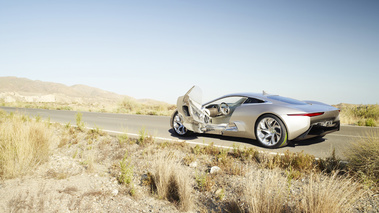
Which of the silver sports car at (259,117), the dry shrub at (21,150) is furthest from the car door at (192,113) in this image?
the dry shrub at (21,150)

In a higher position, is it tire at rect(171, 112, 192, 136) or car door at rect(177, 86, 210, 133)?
car door at rect(177, 86, 210, 133)

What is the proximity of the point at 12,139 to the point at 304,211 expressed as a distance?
5804 mm

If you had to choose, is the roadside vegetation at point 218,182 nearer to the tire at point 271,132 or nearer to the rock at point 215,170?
the rock at point 215,170

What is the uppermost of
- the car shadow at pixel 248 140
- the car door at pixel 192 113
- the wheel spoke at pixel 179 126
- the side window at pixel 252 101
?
the side window at pixel 252 101

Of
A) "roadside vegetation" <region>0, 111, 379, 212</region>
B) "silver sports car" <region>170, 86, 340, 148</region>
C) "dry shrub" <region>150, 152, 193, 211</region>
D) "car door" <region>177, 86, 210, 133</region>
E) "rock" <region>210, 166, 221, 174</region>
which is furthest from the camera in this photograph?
"car door" <region>177, 86, 210, 133</region>

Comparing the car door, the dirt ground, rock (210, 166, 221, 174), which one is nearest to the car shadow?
the car door

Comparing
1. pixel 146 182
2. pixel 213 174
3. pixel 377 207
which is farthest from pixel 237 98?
pixel 377 207

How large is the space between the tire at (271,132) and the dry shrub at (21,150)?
5.14 meters

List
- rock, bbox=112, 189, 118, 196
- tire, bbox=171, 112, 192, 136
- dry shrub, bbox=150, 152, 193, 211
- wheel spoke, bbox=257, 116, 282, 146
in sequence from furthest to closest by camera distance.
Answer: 1. tire, bbox=171, 112, 192, 136
2. wheel spoke, bbox=257, 116, 282, 146
3. rock, bbox=112, 189, 118, 196
4. dry shrub, bbox=150, 152, 193, 211

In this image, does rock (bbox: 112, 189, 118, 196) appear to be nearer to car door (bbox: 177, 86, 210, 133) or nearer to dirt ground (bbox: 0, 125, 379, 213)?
dirt ground (bbox: 0, 125, 379, 213)

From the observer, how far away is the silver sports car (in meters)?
5.34

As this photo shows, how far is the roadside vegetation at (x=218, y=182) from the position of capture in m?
2.97

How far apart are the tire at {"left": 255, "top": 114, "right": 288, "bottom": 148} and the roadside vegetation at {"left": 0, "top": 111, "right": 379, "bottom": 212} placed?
31.3 inches

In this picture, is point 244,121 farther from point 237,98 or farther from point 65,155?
point 65,155
